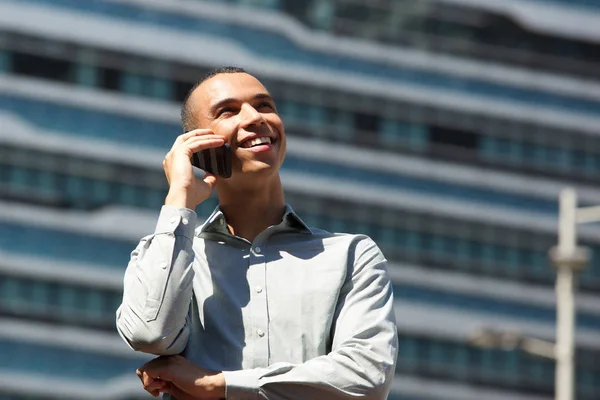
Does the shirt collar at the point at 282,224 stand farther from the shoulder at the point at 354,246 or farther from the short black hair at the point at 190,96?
the short black hair at the point at 190,96

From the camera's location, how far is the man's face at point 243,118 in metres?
3.60

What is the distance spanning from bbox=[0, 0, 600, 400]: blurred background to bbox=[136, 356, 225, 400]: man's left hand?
140ft

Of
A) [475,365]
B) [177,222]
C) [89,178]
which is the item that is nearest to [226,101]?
[177,222]

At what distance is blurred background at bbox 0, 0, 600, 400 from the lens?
46531mm

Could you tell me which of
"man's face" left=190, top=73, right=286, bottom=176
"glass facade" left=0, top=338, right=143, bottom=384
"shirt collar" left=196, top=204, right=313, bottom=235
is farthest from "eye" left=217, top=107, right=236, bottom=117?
"glass facade" left=0, top=338, right=143, bottom=384

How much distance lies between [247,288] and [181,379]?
0.29 meters

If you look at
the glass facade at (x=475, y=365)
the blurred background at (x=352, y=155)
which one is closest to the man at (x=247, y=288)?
the blurred background at (x=352, y=155)

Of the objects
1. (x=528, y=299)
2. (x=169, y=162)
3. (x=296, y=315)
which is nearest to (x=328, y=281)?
(x=296, y=315)

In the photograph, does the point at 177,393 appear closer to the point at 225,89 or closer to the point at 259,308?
the point at 259,308

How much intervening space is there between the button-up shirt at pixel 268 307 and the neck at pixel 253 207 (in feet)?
0.18

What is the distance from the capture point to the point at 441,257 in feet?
166

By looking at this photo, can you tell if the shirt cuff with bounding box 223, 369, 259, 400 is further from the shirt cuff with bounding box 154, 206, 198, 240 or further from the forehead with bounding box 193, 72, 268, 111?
the forehead with bounding box 193, 72, 268, 111

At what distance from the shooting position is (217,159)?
11.8 ft

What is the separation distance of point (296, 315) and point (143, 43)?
148 ft
